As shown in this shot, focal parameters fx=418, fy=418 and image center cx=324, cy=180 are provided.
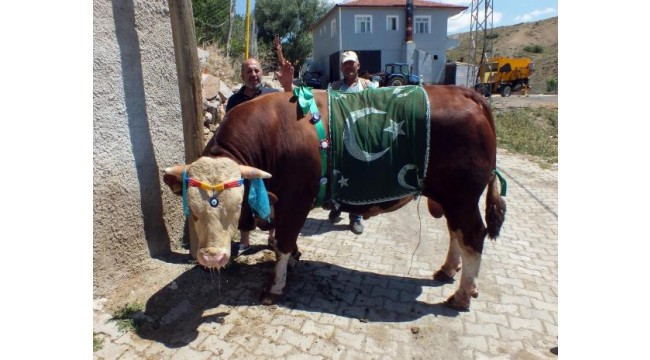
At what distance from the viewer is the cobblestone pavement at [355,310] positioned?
10.6ft

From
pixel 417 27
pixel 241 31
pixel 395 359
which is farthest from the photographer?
pixel 417 27

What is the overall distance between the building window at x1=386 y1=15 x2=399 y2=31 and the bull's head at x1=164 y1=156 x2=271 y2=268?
31.5 metres

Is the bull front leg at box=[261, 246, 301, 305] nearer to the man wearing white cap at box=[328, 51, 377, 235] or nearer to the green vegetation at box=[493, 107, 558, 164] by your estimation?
the man wearing white cap at box=[328, 51, 377, 235]

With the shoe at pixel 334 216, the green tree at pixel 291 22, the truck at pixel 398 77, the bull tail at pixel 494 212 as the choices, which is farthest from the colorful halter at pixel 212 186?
the green tree at pixel 291 22

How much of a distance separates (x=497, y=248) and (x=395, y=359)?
2712mm

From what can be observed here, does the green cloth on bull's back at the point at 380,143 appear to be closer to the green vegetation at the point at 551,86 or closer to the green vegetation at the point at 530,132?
the green vegetation at the point at 530,132

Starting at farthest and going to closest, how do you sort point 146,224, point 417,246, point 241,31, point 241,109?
1. point 241,31
2. point 417,246
3. point 146,224
4. point 241,109

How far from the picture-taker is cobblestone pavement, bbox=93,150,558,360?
3232mm

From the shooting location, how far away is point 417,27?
1265 inches

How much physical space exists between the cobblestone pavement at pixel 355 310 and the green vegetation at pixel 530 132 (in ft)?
22.7

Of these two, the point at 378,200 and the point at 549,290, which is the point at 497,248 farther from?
the point at 378,200

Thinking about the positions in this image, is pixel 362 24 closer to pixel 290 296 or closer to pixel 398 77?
pixel 398 77

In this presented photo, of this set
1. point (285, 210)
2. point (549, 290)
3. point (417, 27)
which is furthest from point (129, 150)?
point (417, 27)

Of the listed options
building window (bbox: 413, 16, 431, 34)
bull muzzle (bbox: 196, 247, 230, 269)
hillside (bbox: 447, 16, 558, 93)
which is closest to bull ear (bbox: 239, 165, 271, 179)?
bull muzzle (bbox: 196, 247, 230, 269)
